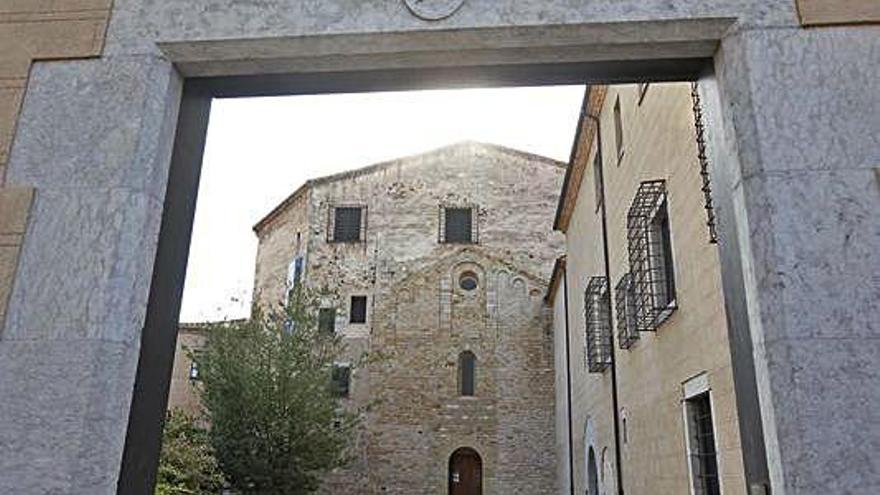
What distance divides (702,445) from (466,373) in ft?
49.7

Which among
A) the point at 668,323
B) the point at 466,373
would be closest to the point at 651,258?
the point at 668,323

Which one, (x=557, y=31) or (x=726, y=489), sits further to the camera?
(x=726, y=489)

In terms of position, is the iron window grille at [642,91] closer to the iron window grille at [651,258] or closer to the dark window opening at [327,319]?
the iron window grille at [651,258]

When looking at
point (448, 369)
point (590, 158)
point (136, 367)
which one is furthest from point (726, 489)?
point (448, 369)

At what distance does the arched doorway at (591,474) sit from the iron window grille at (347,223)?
39.7 feet

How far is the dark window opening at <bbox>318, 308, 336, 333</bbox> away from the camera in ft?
64.1

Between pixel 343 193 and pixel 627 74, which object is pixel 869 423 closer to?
pixel 627 74

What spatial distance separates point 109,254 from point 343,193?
21532mm

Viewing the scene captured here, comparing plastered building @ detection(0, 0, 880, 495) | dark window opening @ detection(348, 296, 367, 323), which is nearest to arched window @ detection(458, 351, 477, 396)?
dark window opening @ detection(348, 296, 367, 323)

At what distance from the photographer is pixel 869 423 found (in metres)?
1.87

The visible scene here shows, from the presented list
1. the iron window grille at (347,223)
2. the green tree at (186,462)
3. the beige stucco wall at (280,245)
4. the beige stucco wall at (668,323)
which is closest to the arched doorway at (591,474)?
the beige stucco wall at (668,323)

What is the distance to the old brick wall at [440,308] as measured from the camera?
19672mm

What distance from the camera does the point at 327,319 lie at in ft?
66.3

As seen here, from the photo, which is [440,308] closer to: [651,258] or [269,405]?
[269,405]
